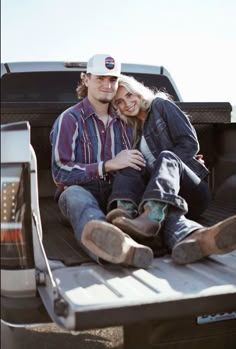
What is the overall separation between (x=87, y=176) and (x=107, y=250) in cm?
89

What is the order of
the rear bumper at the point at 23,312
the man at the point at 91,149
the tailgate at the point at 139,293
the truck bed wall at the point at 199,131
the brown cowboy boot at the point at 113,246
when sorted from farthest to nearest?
the truck bed wall at the point at 199,131, the man at the point at 91,149, the brown cowboy boot at the point at 113,246, the rear bumper at the point at 23,312, the tailgate at the point at 139,293

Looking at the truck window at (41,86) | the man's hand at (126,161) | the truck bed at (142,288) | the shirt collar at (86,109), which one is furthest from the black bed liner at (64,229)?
the truck window at (41,86)

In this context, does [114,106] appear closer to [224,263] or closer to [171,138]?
[171,138]

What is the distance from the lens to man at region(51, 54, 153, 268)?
10.7ft

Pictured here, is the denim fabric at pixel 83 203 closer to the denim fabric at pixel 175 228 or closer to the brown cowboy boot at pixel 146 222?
the brown cowboy boot at pixel 146 222

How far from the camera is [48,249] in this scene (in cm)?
316

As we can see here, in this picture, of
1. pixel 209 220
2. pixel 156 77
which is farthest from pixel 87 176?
pixel 156 77

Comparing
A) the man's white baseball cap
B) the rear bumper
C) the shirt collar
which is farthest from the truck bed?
the man's white baseball cap

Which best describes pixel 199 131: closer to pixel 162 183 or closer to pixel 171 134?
pixel 171 134

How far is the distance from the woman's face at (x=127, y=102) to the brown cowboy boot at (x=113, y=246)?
Answer: 45.4 inches

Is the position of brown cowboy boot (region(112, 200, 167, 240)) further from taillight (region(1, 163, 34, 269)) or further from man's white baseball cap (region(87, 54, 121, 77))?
man's white baseball cap (region(87, 54, 121, 77))

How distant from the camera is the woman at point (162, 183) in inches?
118

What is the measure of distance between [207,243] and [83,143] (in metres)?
1.20

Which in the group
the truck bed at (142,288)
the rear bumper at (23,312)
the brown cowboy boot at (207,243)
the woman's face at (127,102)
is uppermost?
the woman's face at (127,102)
